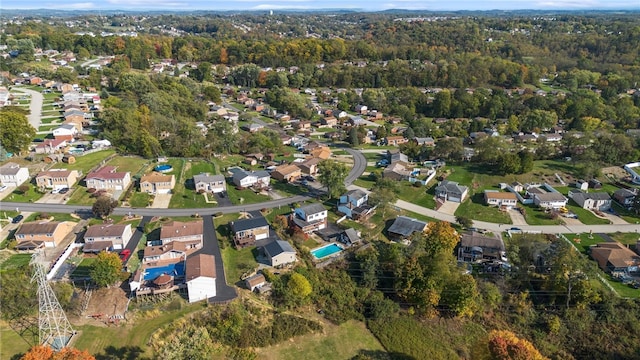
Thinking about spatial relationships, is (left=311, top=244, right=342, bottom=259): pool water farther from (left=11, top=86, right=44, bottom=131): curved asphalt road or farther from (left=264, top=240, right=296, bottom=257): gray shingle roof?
(left=11, top=86, right=44, bottom=131): curved asphalt road

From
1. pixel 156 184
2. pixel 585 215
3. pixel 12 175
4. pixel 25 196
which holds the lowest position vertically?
pixel 585 215

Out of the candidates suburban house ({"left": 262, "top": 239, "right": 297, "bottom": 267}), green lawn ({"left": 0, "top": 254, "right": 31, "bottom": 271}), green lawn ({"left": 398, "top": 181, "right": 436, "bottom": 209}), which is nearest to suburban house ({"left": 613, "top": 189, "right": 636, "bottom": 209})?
green lawn ({"left": 398, "top": 181, "right": 436, "bottom": 209})

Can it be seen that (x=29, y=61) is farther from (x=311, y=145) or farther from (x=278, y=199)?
(x=278, y=199)

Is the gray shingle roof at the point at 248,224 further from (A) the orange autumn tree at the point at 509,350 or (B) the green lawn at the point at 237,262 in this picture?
(A) the orange autumn tree at the point at 509,350

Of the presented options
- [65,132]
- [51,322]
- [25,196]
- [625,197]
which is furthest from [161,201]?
[625,197]

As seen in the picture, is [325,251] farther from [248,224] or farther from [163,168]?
[163,168]

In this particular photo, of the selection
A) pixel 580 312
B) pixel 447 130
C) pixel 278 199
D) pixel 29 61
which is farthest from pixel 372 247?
pixel 29 61

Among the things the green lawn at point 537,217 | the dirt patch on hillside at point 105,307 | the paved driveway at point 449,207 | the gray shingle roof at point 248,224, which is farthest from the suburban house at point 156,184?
the green lawn at point 537,217
